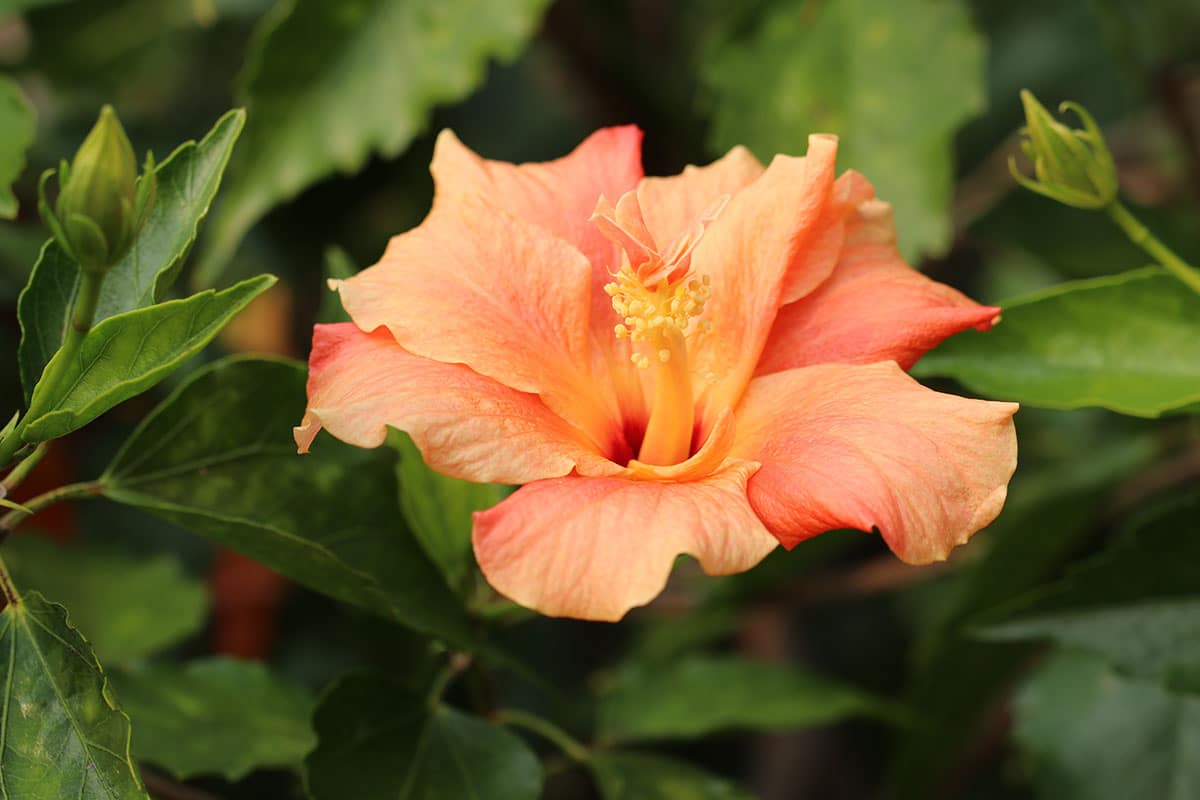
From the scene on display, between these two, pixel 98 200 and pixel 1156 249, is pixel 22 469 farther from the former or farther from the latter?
pixel 1156 249

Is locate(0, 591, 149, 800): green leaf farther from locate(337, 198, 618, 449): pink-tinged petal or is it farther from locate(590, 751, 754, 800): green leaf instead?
locate(590, 751, 754, 800): green leaf

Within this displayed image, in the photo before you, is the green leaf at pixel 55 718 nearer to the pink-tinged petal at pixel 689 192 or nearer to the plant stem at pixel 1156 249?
the pink-tinged petal at pixel 689 192

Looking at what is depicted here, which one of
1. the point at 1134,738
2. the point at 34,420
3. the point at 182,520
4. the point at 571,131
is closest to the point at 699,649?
the point at 1134,738

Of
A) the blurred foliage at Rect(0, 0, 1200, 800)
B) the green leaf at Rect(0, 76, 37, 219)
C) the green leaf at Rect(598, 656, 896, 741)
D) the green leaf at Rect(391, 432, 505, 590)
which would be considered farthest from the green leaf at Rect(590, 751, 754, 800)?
the green leaf at Rect(0, 76, 37, 219)

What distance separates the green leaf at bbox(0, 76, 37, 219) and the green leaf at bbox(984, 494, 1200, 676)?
947 mm

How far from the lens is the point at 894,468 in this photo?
30.4 inches

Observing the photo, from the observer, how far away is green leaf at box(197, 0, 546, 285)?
54.7 inches

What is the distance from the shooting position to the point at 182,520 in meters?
0.88

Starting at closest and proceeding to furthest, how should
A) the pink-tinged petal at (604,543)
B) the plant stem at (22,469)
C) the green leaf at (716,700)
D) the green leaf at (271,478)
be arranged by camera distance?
the pink-tinged petal at (604,543), the plant stem at (22,469), the green leaf at (271,478), the green leaf at (716,700)

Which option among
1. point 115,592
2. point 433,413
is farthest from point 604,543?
point 115,592

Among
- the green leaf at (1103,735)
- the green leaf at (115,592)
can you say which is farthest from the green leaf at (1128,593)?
the green leaf at (115,592)

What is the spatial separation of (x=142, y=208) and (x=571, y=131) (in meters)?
1.33

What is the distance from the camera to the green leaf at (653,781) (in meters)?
1.12

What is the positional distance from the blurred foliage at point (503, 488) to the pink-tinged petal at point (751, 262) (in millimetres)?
177
